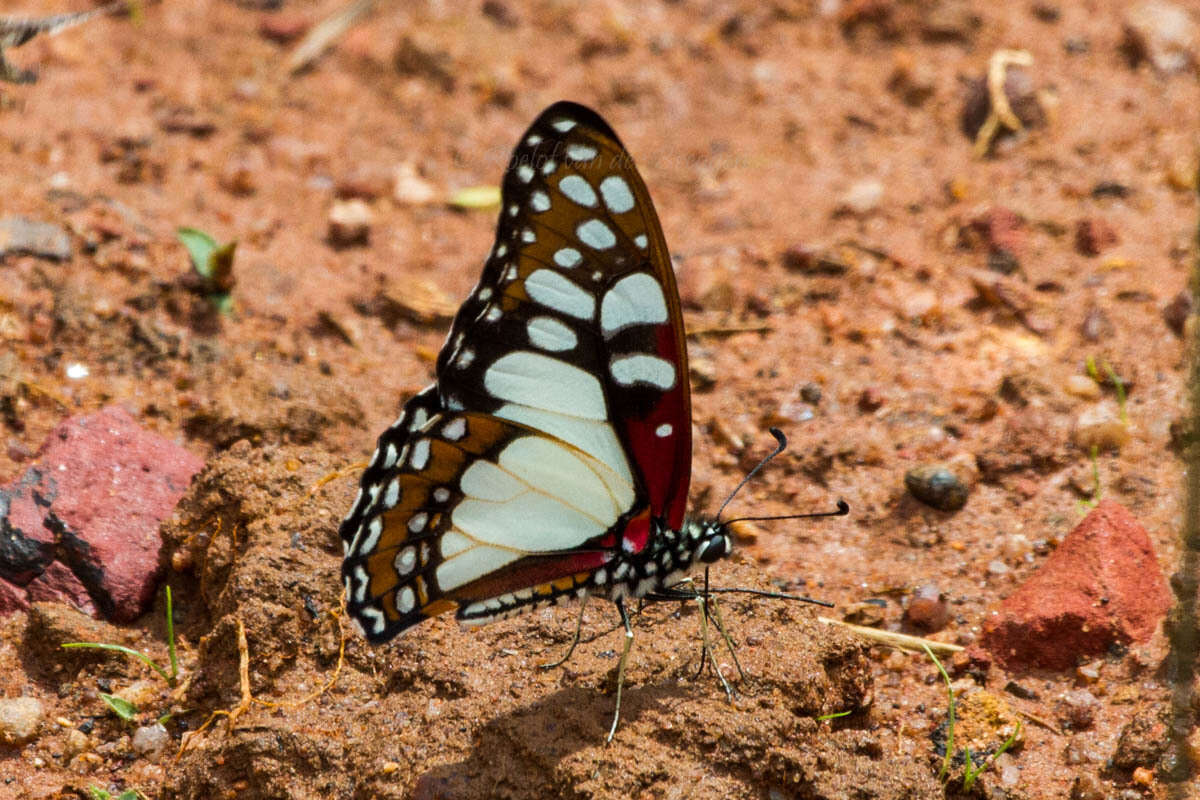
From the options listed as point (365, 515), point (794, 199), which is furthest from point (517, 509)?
point (794, 199)

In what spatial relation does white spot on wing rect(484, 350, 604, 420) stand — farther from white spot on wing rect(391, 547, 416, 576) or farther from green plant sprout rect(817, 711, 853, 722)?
green plant sprout rect(817, 711, 853, 722)

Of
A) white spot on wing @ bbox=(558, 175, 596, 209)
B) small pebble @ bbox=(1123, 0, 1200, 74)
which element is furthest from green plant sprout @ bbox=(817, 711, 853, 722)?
small pebble @ bbox=(1123, 0, 1200, 74)

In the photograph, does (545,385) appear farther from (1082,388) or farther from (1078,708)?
(1082,388)

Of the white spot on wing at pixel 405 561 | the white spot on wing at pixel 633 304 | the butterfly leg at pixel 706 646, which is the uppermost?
the white spot on wing at pixel 633 304

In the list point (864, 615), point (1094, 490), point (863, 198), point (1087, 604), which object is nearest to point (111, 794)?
point (864, 615)

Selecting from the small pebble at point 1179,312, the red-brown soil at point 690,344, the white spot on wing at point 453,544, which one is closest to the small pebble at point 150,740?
the red-brown soil at point 690,344

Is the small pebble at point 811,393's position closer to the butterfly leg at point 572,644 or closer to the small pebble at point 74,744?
the butterfly leg at point 572,644

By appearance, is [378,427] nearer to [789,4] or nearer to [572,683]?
[572,683]

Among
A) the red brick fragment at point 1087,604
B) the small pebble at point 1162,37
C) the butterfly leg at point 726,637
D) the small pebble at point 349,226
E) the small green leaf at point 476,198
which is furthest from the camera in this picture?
the small pebble at point 1162,37
